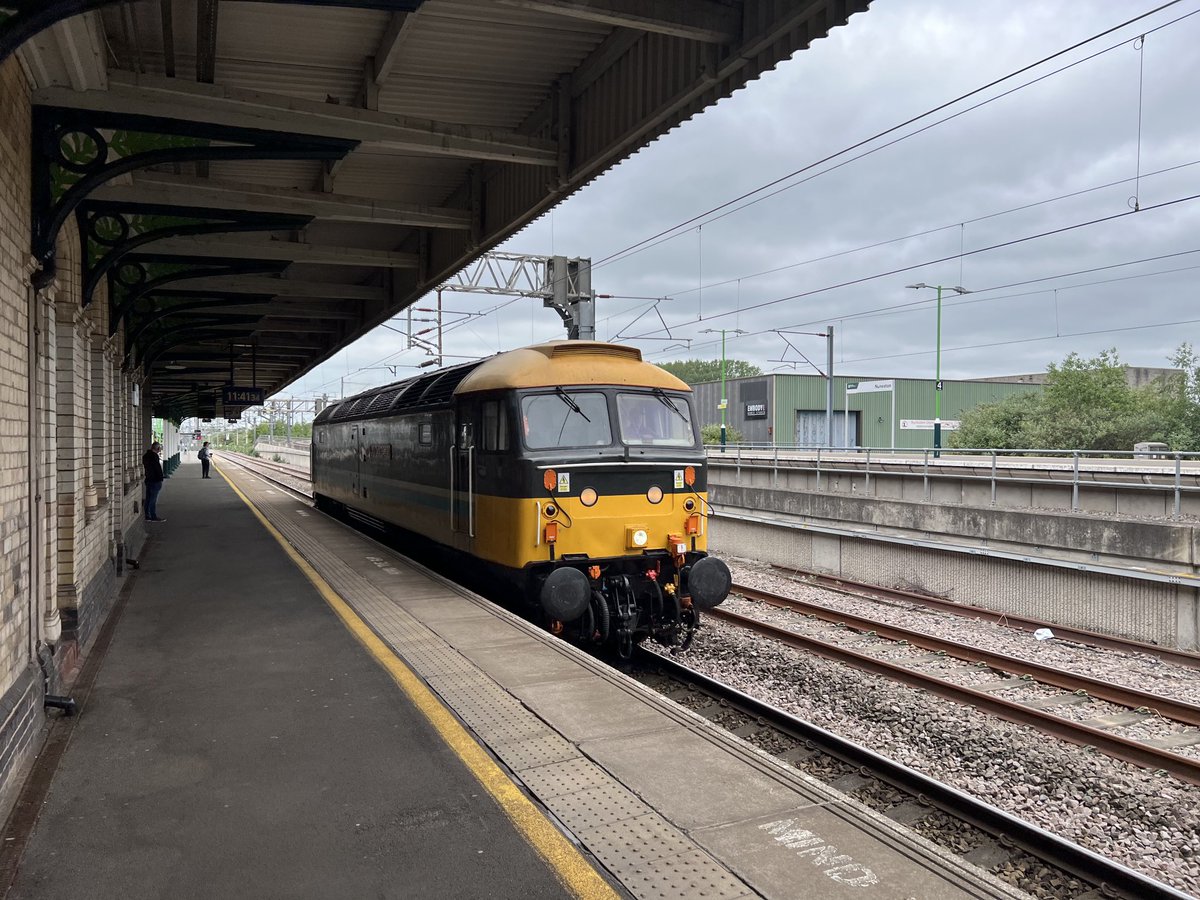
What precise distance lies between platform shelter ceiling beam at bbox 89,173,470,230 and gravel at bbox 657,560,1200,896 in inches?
249

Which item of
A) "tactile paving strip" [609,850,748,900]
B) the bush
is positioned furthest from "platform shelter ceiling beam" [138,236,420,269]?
the bush

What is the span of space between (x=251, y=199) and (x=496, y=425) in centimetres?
357

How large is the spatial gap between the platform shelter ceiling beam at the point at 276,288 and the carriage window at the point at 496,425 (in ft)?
19.3

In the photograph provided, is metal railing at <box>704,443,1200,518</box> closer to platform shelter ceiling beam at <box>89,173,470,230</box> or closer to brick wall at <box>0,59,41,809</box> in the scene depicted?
platform shelter ceiling beam at <box>89,173,470,230</box>

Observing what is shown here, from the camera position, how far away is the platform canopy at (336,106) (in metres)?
5.53

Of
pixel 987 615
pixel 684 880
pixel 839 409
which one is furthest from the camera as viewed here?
pixel 839 409

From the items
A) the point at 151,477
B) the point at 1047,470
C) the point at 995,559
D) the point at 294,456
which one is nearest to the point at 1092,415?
the point at 1047,470

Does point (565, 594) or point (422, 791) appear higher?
point (565, 594)

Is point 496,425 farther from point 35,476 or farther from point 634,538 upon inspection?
point 35,476

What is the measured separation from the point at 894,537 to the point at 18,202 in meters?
13.3

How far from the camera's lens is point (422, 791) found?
4.23m

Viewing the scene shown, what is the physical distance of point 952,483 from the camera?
18.0 m

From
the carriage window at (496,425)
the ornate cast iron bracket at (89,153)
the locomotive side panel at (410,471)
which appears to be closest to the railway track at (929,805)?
the carriage window at (496,425)

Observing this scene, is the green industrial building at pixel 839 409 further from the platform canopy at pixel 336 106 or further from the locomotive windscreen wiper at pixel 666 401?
the locomotive windscreen wiper at pixel 666 401
